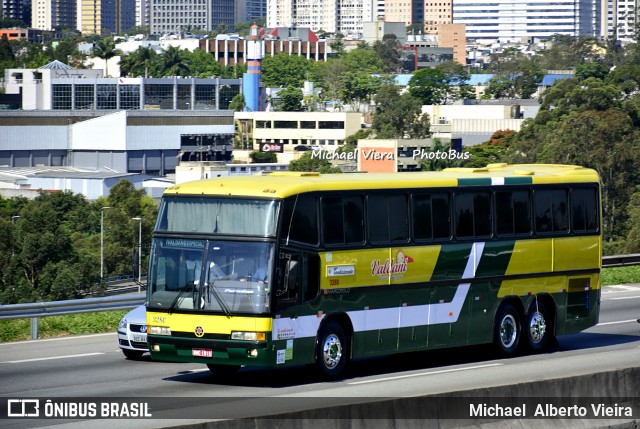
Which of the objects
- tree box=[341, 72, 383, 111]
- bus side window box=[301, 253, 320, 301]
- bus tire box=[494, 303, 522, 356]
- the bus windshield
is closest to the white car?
the bus windshield

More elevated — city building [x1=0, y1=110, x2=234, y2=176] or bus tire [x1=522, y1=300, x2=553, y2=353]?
city building [x1=0, y1=110, x2=234, y2=176]

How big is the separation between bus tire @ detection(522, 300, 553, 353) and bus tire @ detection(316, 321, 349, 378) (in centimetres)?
411

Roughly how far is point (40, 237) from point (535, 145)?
40.4m

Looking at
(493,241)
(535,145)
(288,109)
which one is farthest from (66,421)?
(288,109)

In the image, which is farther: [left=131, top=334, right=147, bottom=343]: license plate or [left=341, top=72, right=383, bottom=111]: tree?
[left=341, top=72, right=383, bottom=111]: tree

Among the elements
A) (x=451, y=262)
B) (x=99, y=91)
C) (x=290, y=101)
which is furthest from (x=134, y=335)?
(x=290, y=101)

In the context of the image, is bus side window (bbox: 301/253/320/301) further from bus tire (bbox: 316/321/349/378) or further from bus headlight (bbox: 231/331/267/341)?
bus headlight (bbox: 231/331/267/341)

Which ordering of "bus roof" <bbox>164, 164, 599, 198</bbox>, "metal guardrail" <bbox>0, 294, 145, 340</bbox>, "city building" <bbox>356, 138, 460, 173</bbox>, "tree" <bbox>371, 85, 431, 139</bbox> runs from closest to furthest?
"bus roof" <bbox>164, 164, 599, 198</bbox>
"metal guardrail" <bbox>0, 294, 145, 340</bbox>
"city building" <bbox>356, 138, 460, 173</bbox>
"tree" <bbox>371, 85, 431, 139</bbox>

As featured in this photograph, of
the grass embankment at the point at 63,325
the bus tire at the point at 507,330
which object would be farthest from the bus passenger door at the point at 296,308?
the grass embankment at the point at 63,325

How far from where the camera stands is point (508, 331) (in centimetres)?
2089

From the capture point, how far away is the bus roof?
17.5 metres

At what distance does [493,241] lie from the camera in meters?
20.3

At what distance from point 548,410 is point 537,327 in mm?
8003

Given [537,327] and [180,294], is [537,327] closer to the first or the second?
[537,327]
